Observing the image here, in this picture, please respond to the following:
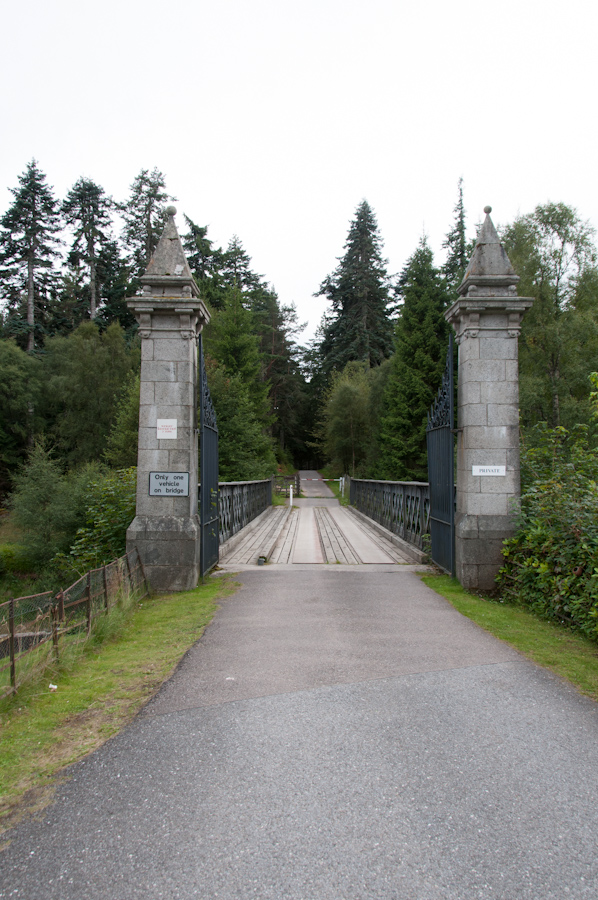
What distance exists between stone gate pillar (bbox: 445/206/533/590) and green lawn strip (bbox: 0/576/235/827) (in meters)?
3.36

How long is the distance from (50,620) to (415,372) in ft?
87.8

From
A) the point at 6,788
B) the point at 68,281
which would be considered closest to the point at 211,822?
the point at 6,788

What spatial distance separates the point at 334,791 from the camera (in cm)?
241

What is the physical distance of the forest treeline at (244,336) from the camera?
24.1 m

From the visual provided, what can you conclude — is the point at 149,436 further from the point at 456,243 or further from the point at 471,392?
the point at 456,243

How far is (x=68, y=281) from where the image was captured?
41.3 meters


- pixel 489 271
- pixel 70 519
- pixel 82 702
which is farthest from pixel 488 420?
pixel 70 519

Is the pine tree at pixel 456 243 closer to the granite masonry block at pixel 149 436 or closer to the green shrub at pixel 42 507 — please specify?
the green shrub at pixel 42 507

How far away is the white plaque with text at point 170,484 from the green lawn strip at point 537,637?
323cm

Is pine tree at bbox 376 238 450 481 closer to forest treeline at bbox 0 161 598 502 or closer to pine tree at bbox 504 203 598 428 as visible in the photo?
forest treeline at bbox 0 161 598 502

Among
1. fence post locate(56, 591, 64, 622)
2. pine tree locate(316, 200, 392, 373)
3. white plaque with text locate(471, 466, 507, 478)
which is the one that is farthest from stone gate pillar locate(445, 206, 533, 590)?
pine tree locate(316, 200, 392, 373)

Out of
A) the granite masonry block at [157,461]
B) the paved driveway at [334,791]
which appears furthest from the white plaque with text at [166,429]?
the paved driveway at [334,791]

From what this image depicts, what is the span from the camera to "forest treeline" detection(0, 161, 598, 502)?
24.1 meters

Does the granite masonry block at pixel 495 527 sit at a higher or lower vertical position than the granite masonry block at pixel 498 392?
lower
